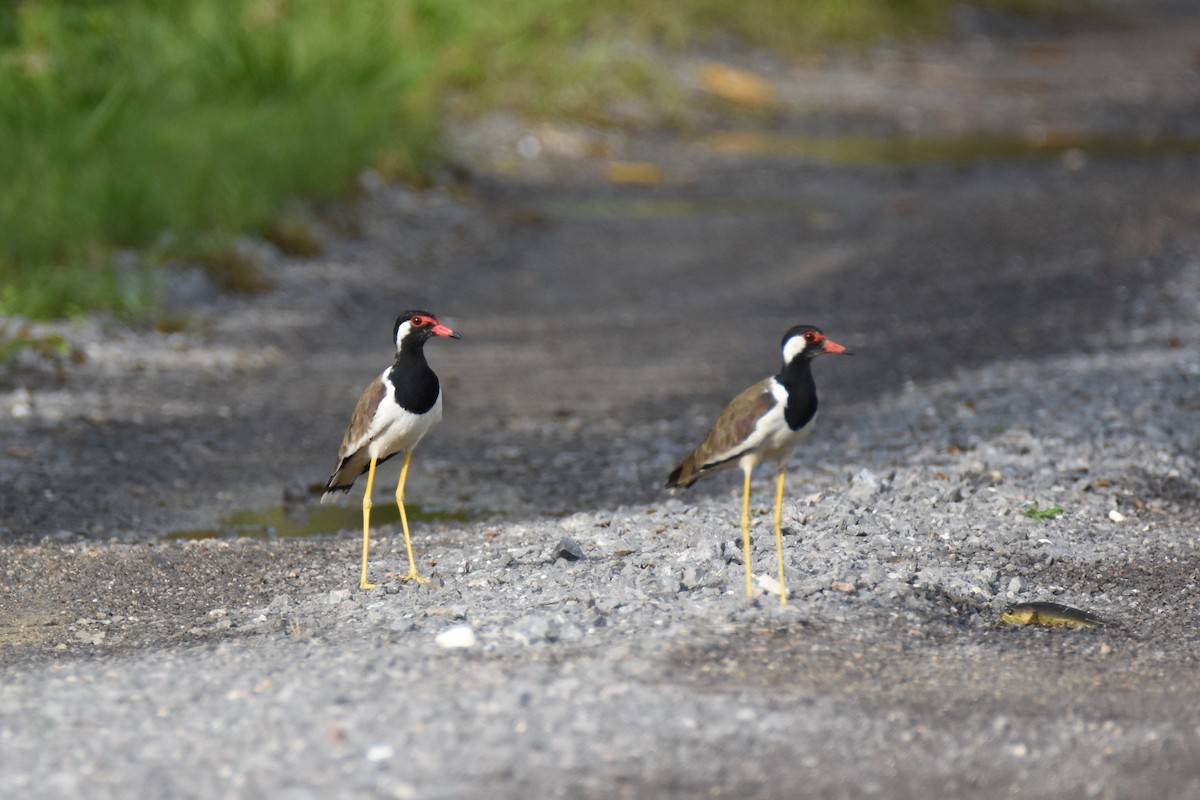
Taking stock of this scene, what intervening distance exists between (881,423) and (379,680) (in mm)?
3890

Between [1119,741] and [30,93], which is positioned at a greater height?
[30,93]

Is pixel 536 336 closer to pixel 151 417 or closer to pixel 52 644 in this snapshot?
pixel 151 417

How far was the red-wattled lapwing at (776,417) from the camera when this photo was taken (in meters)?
4.68

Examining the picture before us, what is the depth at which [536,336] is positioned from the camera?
9.66 m

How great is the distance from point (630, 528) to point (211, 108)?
711 centimetres

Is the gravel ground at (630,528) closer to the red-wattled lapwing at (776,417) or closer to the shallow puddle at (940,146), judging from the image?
the red-wattled lapwing at (776,417)

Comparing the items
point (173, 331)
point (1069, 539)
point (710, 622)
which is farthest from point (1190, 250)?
point (710, 622)

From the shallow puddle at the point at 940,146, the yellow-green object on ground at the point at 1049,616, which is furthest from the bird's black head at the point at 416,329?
the shallow puddle at the point at 940,146

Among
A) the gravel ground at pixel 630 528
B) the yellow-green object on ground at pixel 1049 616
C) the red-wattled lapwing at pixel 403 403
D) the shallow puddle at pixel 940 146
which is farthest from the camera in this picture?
the shallow puddle at pixel 940 146

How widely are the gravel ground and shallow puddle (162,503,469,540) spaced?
0.30ft

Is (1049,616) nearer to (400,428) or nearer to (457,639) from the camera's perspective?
(457,639)

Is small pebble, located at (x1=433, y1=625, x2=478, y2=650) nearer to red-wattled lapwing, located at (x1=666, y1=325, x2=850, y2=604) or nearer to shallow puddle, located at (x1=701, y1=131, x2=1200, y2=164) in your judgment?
red-wattled lapwing, located at (x1=666, y1=325, x2=850, y2=604)

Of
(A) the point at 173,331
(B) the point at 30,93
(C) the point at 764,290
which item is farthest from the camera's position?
(C) the point at 764,290

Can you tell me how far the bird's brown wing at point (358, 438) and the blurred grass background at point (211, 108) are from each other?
3.76m
